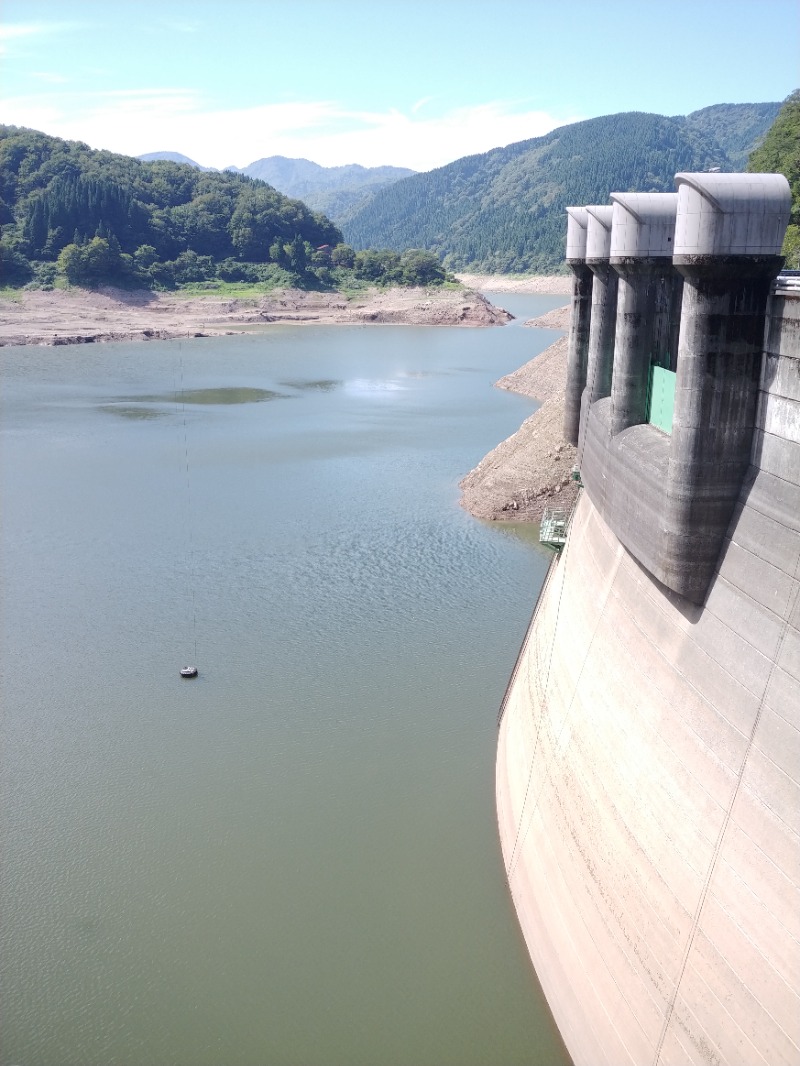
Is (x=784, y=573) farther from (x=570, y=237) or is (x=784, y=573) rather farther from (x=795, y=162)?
(x=795, y=162)

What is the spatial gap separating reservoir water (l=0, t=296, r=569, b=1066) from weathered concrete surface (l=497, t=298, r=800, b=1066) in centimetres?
249

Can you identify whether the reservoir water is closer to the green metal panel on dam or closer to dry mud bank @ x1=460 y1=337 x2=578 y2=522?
dry mud bank @ x1=460 y1=337 x2=578 y2=522

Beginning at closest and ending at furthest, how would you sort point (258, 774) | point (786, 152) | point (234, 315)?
1. point (258, 774)
2. point (786, 152)
3. point (234, 315)

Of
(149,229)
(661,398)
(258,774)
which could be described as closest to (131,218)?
(149,229)

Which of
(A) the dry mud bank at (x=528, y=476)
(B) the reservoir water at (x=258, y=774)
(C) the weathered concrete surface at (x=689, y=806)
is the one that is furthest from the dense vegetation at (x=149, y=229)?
(C) the weathered concrete surface at (x=689, y=806)

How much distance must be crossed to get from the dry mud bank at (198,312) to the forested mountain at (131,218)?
247 inches

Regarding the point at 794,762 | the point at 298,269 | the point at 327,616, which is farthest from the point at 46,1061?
the point at 298,269

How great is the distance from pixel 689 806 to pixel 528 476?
1120 inches

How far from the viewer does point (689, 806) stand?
33.6ft

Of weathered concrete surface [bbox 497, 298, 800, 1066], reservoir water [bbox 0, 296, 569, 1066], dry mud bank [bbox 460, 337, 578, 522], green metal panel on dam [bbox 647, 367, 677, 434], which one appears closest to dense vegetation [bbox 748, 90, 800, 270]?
dry mud bank [bbox 460, 337, 578, 522]

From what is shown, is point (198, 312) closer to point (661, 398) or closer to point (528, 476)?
point (528, 476)

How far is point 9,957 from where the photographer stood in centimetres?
1492

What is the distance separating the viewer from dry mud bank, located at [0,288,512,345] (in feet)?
343

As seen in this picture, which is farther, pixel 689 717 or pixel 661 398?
pixel 661 398
